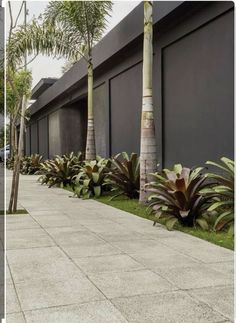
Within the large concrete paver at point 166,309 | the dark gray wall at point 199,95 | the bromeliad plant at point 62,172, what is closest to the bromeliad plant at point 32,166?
the bromeliad plant at point 62,172

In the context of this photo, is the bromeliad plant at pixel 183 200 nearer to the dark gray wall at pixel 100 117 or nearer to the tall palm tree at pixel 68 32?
the tall palm tree at pixel 68 32

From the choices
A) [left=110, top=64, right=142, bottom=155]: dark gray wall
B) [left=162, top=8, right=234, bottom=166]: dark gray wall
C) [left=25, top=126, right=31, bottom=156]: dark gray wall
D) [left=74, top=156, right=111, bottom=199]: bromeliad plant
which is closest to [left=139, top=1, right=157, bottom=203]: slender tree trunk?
[left=162, top=8, right=234, bottom=166]: dark gray wall

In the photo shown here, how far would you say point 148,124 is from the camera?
32.3 ft

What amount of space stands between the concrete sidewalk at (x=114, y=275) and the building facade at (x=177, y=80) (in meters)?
3.43

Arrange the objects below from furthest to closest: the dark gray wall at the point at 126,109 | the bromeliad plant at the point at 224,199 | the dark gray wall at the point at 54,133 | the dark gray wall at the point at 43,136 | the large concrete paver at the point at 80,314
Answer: the dark gray wall at the point at 43,136
the dark gray wall at the point at 54,133
the dark gray wall at the point at 126,109
the bromeliad plant at the point at 224,199
the large concrete paver at the point at 80,314

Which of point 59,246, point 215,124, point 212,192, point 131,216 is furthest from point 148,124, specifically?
A: point 59,246

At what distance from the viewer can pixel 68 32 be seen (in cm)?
1508

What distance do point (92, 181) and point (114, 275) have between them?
780 centimetres

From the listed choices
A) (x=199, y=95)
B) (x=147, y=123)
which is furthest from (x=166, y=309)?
(x=199, y=95)

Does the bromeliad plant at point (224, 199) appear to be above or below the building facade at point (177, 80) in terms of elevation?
below

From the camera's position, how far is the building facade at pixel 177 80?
32.0 feet

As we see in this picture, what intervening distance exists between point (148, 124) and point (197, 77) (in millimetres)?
1924

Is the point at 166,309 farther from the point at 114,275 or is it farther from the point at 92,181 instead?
the point at 92,181

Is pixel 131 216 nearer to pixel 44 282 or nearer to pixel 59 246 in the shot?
pixel 59 246
